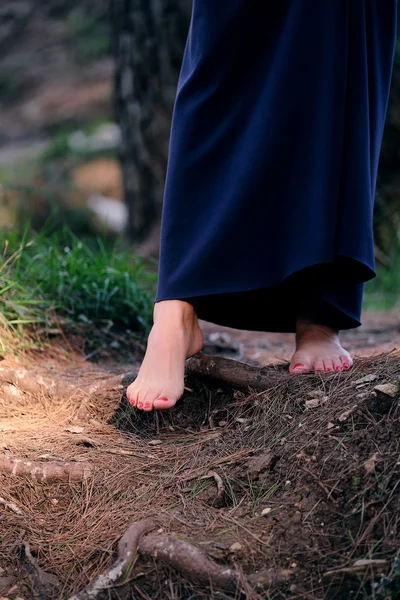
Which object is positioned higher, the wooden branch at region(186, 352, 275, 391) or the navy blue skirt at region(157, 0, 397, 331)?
the navy blue skirt at region(157, 0, 397, 331)

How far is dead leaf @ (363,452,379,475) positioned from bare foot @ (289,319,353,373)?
0.44 meters

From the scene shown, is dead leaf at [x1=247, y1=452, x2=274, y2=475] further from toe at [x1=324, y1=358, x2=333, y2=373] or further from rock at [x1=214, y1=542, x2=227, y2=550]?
toe at [x1=324, y1=358, x2=333, y2=373]

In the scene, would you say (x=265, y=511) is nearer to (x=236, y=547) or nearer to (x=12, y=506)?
(x=236, y=547)

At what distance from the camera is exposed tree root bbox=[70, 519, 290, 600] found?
111cm

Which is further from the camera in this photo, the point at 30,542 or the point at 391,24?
the point at 391,24

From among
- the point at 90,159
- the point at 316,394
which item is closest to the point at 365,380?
the point at 316,394

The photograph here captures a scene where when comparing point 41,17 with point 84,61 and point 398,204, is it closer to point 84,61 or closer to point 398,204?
point 84,61

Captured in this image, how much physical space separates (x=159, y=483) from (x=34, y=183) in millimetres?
5149

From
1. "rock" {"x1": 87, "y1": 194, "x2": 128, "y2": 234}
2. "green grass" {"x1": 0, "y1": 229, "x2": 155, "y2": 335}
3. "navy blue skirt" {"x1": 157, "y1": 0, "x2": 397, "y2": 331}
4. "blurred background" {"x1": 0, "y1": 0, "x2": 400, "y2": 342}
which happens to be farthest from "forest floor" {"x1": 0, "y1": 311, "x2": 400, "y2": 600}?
"rock" {"x1": 87, "y1": 194, "x2": 128, "y2": 234}

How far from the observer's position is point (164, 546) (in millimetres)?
1174

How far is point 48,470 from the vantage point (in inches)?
56.9

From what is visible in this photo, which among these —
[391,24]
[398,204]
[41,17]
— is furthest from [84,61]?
[391,24]

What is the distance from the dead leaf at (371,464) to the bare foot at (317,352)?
438 millimetres

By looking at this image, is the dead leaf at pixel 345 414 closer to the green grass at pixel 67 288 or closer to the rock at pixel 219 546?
the rock at pixel 219 546
